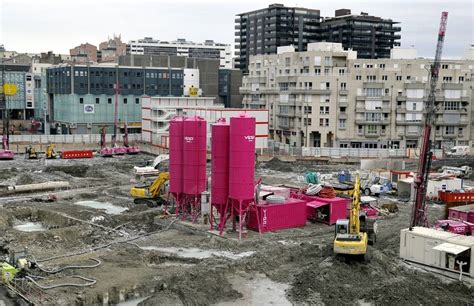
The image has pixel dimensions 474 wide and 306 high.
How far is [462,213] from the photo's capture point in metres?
39.1

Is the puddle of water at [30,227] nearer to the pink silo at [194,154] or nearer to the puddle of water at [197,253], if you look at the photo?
the puddle of water at [197,253]

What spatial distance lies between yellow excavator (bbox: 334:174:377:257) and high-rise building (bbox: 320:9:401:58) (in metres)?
137

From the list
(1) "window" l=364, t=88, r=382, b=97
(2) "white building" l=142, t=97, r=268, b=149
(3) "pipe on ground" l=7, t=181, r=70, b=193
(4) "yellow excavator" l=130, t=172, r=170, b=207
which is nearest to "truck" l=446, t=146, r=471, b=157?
(1) "window" l=364, t=88, r=382, b=97

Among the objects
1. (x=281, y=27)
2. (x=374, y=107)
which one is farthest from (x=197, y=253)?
(x=281, y=27)

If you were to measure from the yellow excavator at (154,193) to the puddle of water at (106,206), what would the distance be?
6.08 feet

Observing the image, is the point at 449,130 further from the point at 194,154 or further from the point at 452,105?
the point at 194,154

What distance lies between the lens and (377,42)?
170 m

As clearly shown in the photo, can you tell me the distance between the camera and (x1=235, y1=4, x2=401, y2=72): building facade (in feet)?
545

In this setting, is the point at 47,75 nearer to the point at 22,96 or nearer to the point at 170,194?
the point at 22,96

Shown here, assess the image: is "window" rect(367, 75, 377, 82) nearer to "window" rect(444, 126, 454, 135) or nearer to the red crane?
"window" rect(444, 126, 454, 135)

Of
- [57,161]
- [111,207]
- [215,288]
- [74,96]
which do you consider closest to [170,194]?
[111,207]

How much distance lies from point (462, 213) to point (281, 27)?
13421 cm

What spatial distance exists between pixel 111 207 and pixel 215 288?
22.8 meters

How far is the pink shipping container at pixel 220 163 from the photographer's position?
35656 mm
